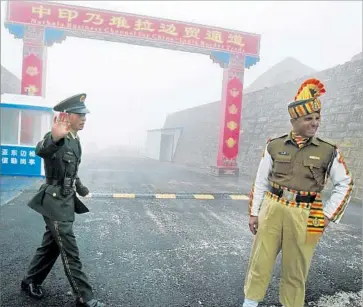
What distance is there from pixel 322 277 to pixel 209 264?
1295 millimetres

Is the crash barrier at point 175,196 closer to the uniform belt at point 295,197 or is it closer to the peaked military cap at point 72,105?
the peaked military cap at point 72,105

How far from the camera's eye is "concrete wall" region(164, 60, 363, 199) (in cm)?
935

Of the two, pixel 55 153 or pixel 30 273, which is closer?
pixel 55 153

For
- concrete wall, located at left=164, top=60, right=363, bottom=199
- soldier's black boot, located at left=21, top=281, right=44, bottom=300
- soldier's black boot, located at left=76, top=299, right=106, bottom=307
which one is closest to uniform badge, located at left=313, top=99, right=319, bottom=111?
soldier's black boot, located at left=76, top=299, right=106, bottom=307

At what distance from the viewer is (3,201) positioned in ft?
19.7

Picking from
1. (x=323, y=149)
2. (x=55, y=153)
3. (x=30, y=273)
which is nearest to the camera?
(x=323, y=149)

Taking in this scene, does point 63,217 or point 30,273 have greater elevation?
point 63,217

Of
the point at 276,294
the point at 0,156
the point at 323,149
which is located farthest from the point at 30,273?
the point at 0,156

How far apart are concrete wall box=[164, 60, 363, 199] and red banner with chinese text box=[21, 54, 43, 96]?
10295 millimetres

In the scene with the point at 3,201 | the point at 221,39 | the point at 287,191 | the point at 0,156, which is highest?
the point at 221,39

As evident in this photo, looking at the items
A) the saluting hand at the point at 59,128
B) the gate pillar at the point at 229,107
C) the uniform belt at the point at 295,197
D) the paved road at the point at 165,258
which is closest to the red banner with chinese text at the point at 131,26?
the gate pillar at the point at 229,107

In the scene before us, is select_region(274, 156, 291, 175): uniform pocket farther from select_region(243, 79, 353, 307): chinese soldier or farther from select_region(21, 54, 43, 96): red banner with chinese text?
select_region(21, 54, 43, 96): red banner with chinese text

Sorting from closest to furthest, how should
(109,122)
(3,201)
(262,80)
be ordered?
(3,201) < (262,80) < (109,122)

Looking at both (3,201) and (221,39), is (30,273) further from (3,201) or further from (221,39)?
(221,39)
